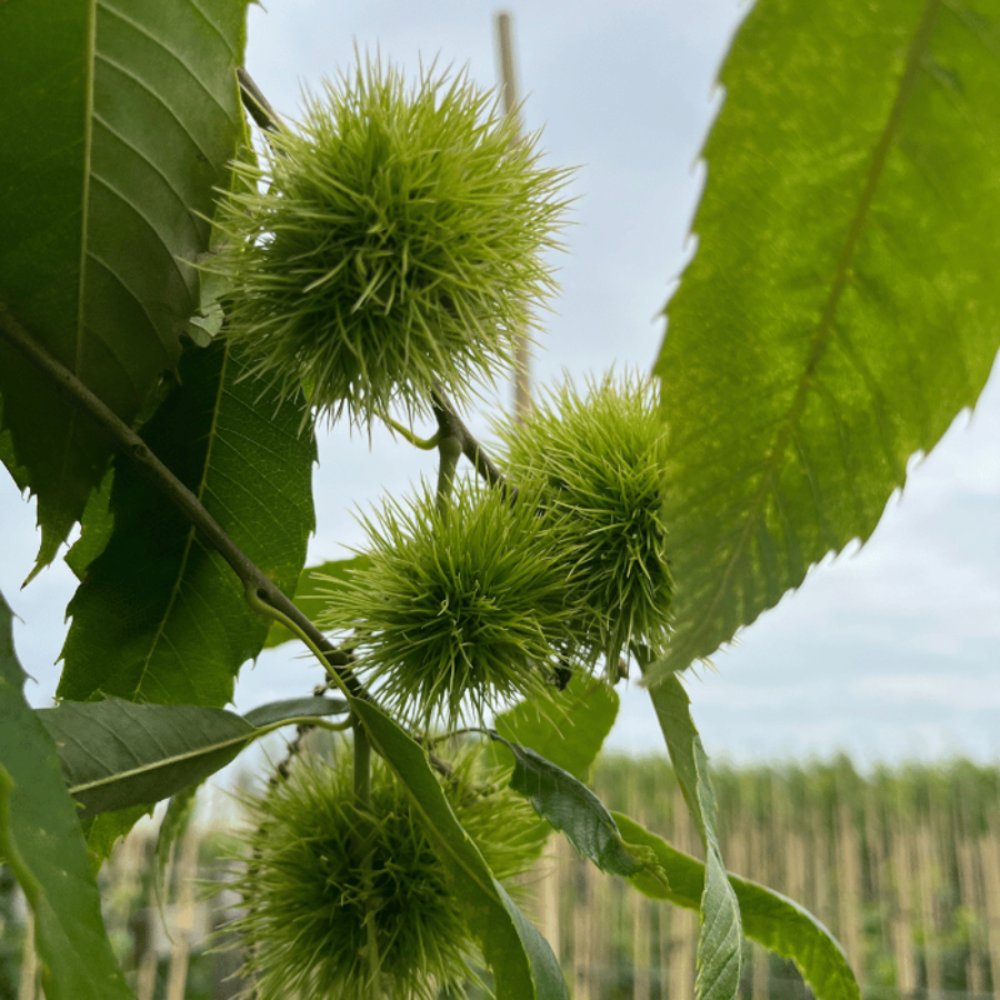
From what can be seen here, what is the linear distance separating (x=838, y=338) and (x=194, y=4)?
15.3 inches

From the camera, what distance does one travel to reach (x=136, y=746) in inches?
19.7

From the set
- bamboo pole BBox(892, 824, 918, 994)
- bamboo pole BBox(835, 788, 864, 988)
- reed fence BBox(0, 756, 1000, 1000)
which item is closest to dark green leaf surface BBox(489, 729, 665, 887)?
reed fence BBox(0, 756, 1000, 1000)

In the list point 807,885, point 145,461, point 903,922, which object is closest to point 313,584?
point 145,461

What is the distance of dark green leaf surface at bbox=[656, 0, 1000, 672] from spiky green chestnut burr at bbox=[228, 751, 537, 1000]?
1.28 ft

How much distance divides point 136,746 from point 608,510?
0.31 meters

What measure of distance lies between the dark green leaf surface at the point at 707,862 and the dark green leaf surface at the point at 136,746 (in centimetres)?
23

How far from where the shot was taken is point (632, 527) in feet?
2.08

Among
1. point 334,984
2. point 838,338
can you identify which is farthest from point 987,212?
point 334,984

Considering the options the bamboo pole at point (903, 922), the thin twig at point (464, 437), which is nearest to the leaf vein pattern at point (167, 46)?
the thin twig at point (464, 437)

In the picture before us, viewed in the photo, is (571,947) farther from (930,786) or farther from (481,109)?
(481,109)

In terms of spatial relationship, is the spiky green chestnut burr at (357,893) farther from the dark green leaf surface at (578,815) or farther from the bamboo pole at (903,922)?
the bamboo pole at (903,922)

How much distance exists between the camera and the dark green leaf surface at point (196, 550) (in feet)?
1.97

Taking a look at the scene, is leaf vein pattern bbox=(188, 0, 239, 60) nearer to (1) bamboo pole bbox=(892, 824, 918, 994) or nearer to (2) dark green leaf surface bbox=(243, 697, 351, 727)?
(2) dark green leaf surface bbox=(243, 697, 351, 727)

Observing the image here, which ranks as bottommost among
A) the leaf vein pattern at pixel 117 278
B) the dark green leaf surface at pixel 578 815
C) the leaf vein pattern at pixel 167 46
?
the dark green leaf surface at pixel 578 815
